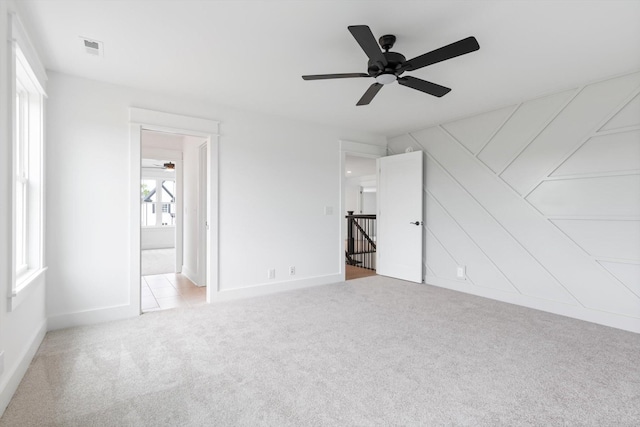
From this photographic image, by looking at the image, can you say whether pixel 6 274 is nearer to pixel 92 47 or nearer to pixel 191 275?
pixel 92 47

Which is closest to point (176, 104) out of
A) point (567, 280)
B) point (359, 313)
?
point (359, 313)

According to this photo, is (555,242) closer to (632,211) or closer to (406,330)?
(632,211)

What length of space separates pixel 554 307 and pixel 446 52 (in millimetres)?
3126

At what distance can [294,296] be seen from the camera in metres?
4.12

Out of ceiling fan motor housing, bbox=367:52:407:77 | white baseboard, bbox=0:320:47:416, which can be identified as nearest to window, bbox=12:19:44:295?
white baseboard, bbox=0:320:47:416

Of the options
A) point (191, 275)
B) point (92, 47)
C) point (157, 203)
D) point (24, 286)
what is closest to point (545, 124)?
point (92, 47)

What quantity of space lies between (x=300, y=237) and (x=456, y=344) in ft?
8.23

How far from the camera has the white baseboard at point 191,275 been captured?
187 inches

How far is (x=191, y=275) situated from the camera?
514 centimetres

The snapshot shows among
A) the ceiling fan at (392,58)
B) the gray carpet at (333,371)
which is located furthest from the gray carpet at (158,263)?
the ceiling fan at (392,58)

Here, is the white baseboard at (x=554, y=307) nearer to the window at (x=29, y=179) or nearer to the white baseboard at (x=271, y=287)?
the white baseboard at (x=271, y=287)

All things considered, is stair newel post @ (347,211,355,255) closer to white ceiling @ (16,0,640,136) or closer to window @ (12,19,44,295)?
white ceiling @ (16,0,640,136)

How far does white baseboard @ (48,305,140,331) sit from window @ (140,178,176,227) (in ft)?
22.2

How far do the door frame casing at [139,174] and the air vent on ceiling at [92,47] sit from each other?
0.73 m
